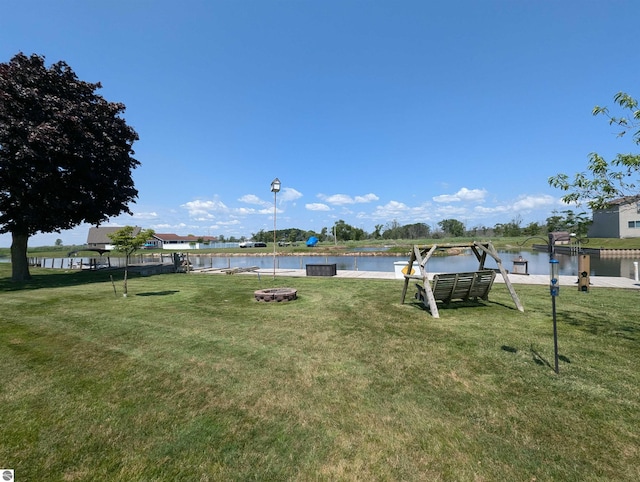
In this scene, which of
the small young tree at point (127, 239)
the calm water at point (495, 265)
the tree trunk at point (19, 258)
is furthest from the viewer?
the calm water at point (495, 265)

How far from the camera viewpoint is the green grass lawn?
2.56m

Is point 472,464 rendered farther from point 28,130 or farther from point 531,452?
point 28,130

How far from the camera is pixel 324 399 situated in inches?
142

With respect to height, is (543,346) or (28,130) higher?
(28,130)

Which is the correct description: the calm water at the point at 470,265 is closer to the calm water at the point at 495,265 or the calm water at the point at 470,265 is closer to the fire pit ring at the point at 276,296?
the calm water at the point at 495,265

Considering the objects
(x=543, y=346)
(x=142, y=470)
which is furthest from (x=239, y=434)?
(x=543, y=346)

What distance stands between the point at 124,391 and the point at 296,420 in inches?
95.0

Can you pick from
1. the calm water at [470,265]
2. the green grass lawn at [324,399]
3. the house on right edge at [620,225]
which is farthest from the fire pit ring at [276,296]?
the house on right edge at [620,225]

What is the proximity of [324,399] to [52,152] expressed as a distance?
19.0m

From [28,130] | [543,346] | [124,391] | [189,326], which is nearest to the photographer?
[124,391]

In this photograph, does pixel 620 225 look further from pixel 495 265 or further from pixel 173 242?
pixel 173 242

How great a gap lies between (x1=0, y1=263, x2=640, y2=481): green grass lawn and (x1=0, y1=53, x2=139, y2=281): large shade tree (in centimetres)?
1185

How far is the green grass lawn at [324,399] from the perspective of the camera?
8.41ft

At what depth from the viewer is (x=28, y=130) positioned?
14.3m
